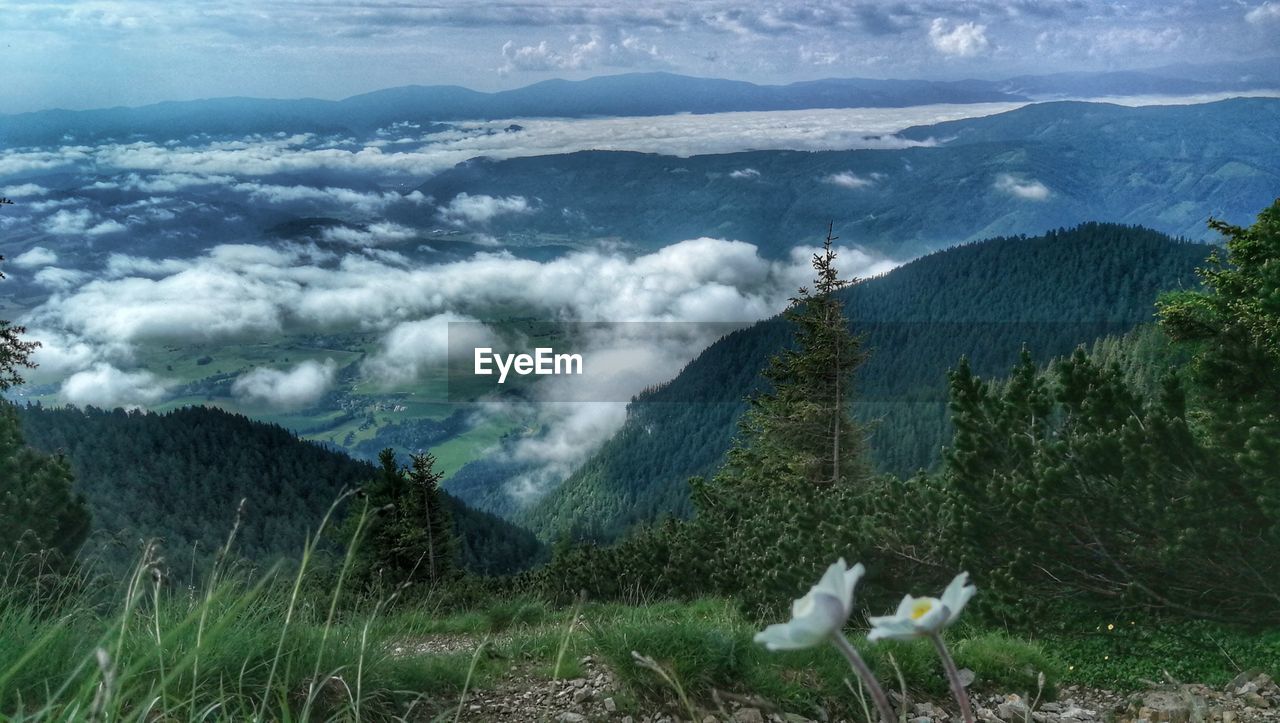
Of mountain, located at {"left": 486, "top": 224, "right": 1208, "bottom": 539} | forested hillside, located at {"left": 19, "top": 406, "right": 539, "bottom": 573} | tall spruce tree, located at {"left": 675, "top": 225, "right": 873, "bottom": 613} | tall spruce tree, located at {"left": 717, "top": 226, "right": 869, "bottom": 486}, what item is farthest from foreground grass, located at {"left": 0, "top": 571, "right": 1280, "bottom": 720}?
forested hillside, located at {"left": 19, "top": 406, "right": 539, "bottom": 573}

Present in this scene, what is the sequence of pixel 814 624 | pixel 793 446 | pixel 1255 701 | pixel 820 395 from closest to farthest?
pixel 814 624
pixel 1255 701
pixel 820 395
pixel 793 446

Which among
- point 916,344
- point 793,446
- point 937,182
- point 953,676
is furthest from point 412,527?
point 916,344

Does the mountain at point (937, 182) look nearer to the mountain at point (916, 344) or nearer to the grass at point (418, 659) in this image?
the mountain at point (916, 344)

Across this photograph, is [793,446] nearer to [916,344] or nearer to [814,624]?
[916,344]

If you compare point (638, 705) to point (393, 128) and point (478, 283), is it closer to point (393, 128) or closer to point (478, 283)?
point (478, 283)

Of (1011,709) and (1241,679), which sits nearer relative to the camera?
(1011,709)
